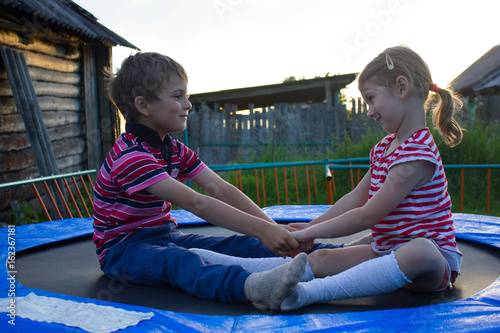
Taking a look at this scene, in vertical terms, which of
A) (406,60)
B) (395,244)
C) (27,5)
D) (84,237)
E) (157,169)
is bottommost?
(84,237)

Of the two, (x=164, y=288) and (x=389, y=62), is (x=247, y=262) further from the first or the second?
(x=389, y=62)

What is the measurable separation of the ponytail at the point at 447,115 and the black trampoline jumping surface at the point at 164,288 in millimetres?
505

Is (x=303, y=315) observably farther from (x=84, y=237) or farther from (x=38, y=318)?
(x=84, y=237)

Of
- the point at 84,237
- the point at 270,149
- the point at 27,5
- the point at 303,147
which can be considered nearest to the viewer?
the point at 84,237

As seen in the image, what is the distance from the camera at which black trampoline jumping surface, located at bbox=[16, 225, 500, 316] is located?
1.21 m

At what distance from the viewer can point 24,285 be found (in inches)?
57.8

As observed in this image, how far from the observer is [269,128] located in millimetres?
7742

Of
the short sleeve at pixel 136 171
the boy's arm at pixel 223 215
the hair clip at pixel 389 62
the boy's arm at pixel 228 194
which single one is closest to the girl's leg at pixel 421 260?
the boy's arm at pixel 223 215

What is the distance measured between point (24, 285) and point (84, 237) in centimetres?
90

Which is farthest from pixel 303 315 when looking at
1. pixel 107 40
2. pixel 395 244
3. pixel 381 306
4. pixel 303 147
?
pixel 303 147

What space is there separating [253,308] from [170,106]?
790 mm

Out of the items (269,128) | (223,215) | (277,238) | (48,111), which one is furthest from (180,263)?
(269,128)

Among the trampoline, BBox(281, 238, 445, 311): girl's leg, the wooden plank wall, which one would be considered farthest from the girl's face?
the wooden plank wall

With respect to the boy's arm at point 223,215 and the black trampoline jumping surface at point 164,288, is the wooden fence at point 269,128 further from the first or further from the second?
the boy's arm at point 223,215
